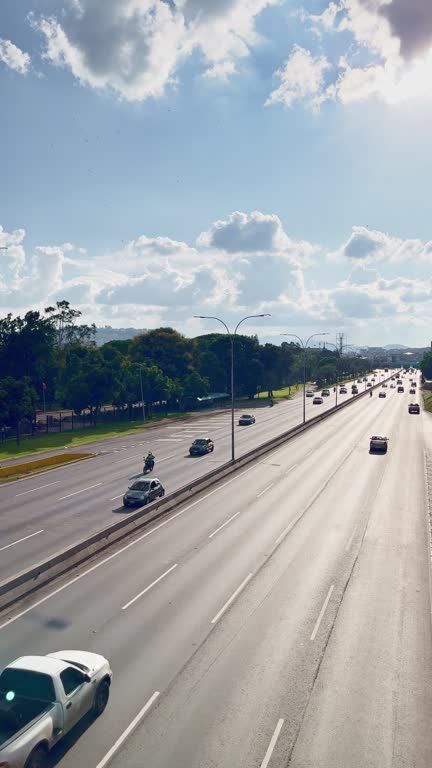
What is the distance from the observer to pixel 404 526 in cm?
2777

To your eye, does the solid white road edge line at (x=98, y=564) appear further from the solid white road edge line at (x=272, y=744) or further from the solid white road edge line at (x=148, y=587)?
the solid white road edge line at (x=272, y=744)

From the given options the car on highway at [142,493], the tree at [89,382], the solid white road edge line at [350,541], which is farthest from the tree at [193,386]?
the solid white road edge line at [350,541]

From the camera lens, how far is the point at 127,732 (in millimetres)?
11930

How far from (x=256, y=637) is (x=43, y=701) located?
23.6ft

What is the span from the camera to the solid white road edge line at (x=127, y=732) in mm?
11094

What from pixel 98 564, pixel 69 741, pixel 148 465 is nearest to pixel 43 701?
pixel 69 741

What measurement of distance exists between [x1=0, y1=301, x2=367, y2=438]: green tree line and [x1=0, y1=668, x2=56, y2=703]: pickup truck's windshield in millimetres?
53009

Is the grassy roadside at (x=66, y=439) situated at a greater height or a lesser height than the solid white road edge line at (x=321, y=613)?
lesser

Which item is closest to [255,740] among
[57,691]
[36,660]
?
[57,691]

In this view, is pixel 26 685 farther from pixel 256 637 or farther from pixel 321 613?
pixel 321 613

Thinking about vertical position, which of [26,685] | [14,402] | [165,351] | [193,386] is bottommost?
[26,685]

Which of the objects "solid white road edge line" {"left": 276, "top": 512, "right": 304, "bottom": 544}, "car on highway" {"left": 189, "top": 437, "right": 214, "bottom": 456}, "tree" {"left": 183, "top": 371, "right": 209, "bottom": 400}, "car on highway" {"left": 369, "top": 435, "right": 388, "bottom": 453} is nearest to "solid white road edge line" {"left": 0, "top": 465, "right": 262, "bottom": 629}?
"solid white road edge line" {"left": 276, "top": 512, "right": 304, "bottom": 544}

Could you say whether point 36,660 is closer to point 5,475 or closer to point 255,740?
point 255,740

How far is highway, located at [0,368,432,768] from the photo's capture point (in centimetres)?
1162
